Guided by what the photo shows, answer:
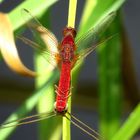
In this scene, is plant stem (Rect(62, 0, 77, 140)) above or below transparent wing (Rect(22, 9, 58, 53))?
below

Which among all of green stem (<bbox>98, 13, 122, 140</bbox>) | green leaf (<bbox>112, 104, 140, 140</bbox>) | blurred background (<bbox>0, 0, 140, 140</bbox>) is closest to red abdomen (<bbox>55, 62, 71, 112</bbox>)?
green leaf (<bbox>112, 104, 140, 140</bbox>)

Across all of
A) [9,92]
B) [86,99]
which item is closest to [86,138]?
[86,99]

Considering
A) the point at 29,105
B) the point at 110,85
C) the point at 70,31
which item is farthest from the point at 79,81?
Result: the point at 70,31

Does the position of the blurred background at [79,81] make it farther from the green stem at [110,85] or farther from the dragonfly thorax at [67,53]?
the dragonfly thorax at [67,53]

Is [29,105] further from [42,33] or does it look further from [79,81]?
[79,81]

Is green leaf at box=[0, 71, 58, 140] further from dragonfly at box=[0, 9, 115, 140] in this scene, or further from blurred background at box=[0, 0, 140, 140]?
blurred background at box=[0, 0, 140, 140]

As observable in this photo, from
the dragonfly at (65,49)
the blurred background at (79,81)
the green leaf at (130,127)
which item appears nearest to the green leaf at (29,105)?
the dragonfly at (65,49)

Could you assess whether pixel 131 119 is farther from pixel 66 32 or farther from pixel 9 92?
pixel 9 92

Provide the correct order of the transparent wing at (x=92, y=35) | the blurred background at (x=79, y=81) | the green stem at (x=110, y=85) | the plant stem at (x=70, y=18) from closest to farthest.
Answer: the plant stem at (x=70, y=18), the transparent wing at (x=92, y=35), the green stem at (x=110, y=85), the blurred background at (x=79, y=81)

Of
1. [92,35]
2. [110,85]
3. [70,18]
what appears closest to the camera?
[70,18]
